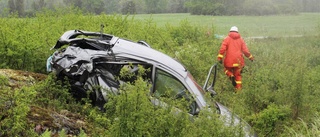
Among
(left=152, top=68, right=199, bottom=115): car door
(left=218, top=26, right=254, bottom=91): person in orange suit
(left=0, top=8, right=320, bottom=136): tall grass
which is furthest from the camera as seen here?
(left=218, top=26, right=254, bottom=91): person in orange suit

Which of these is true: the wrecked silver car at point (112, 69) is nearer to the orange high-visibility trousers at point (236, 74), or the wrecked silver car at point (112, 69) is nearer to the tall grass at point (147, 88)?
the tall grass at point (147, 88)

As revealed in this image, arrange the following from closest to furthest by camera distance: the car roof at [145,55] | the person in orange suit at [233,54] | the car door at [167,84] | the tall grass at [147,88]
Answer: the tall grass at [147,88] < the car door at [167,84] < the car roof at [145,55] < the person in orange suit at [233,54]

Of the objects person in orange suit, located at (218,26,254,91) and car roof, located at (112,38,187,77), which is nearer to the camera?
car roof, located at (112,38,187,77)

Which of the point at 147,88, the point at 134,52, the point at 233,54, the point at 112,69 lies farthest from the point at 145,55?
the point at 233,54

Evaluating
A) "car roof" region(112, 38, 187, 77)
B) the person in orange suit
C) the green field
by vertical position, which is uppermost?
"car roof" region(112, 38, 187, 77)

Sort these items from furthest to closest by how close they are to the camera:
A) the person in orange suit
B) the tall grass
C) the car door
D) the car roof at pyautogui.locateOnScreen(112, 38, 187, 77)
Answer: the person in orange suit < the car roof at pyautogui.locateOnScreen(112, 38, 187, 77) < the car door < the tall grass

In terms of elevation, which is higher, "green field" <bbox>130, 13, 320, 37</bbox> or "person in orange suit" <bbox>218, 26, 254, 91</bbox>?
"person in orange suit" <bbox>218, 26, 254, 91</bbox>

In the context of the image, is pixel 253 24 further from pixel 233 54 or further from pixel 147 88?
pixel 147 88

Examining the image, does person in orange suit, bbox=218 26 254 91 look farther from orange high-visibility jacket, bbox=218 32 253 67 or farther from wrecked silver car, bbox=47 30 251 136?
wrecked silver car, bbox=47 30 251 136

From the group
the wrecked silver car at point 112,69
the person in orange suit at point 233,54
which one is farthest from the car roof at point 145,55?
the person in orange suit at point 233,54

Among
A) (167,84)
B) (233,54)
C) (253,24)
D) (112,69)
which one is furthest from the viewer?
(253,24)

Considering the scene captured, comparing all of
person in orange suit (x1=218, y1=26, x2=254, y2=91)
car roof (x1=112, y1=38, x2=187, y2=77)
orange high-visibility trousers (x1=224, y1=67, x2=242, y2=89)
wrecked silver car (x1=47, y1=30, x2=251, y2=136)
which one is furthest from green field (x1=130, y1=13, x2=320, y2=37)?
wrecked silver car (x1=47, y1=30, x2=251, y2=136)

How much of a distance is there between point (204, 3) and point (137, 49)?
47212 mm

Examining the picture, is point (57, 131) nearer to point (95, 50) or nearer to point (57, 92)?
point (57, 92)
